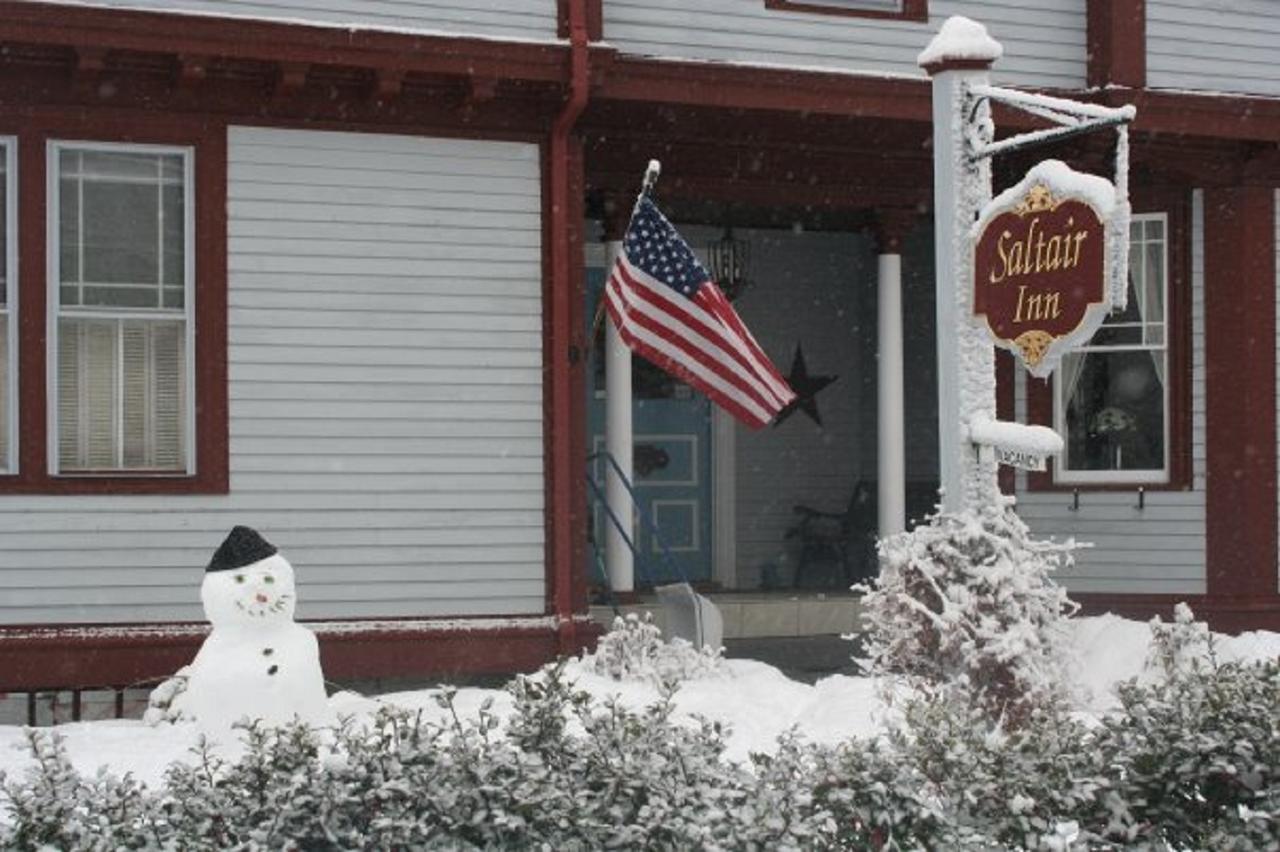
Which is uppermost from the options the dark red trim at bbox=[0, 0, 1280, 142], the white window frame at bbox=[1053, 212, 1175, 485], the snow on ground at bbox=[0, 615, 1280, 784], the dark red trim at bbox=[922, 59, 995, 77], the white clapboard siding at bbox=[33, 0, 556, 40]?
the white clapboard siding at bbox=[33, 0, 556, 40]

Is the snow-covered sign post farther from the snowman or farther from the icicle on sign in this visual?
the snowman

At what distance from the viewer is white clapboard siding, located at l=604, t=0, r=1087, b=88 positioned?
11.8 meters

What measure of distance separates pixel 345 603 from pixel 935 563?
14.1 feet

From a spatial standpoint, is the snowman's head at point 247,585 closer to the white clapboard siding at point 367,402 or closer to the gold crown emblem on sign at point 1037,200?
the white clapboard siding at point 367,402


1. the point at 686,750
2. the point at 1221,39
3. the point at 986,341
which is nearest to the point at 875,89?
the point at 1221,39

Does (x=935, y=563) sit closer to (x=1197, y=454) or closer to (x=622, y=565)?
(x=622, y=565)

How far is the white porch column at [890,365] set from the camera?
13.9m

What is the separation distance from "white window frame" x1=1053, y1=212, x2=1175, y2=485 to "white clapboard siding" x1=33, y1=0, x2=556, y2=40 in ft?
17.7

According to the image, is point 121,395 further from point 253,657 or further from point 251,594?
point 253,657

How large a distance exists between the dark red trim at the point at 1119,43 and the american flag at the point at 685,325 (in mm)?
4123

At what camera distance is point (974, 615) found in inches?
313

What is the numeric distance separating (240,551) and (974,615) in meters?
3.67

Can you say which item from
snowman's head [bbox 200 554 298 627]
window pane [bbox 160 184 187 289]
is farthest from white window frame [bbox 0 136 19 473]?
snowman's head [bbox 200 554 298 627]

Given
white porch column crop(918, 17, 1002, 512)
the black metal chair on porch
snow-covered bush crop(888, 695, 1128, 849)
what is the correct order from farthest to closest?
the black metal chair on porch → white porch column crop(918, 17, 1002, 512) → snow-covered bush crop(888, 695, 1128, 849)
